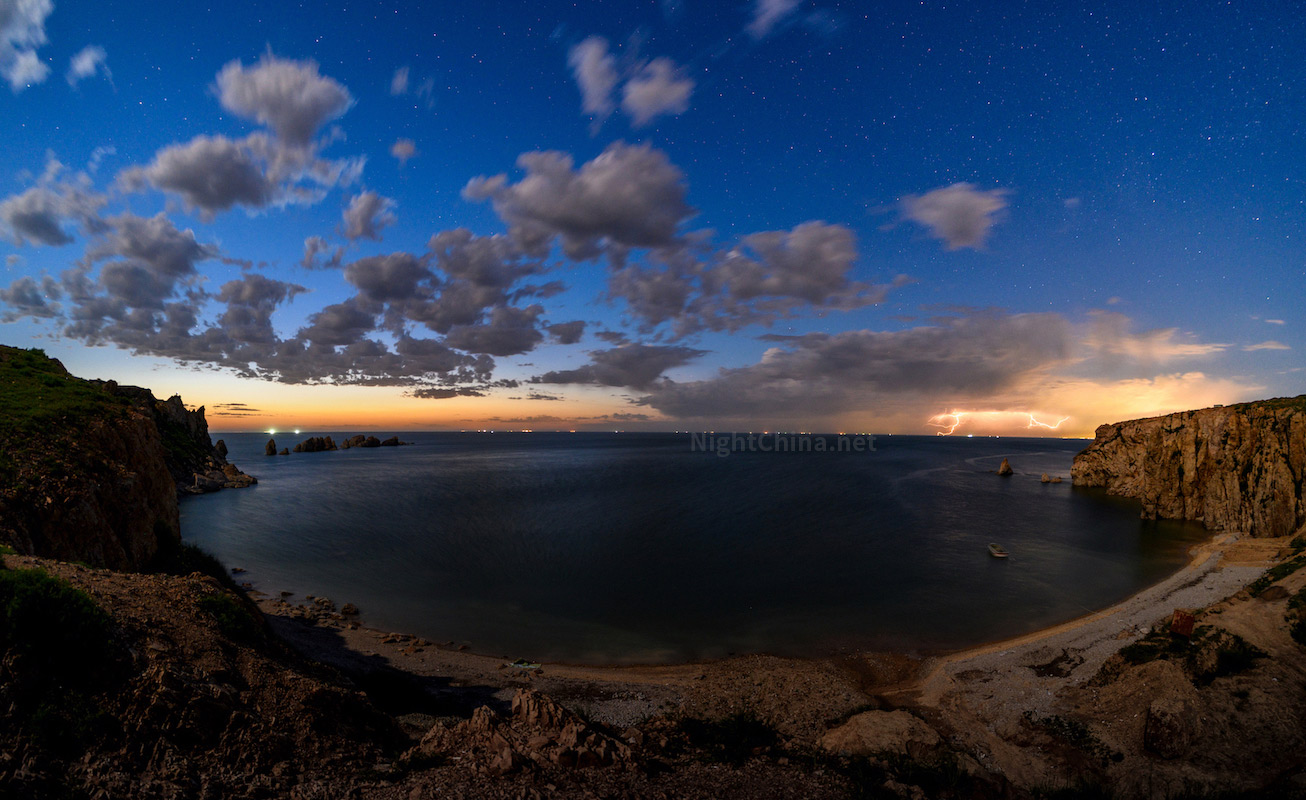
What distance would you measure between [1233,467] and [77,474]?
71.6m

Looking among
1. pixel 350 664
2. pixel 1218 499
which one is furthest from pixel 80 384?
pixel 1218 499

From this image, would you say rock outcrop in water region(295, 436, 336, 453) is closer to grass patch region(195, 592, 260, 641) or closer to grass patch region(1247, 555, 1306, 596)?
grass patch region(195, 592, 260, 641)

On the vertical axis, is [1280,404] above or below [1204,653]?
above

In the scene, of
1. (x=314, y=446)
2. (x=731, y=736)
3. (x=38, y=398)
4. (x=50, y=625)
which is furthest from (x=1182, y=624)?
(x=314, y=446)

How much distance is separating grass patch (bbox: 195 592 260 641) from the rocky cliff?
6.65 m

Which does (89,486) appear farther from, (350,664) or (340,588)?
(340,588)

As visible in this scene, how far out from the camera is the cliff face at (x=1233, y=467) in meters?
33.8

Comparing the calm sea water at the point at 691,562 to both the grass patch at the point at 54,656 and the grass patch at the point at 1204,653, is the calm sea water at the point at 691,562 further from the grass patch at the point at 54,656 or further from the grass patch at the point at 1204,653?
the grass patch at the point at 54,656

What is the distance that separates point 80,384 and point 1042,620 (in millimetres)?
49580

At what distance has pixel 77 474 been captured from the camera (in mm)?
→ 15938

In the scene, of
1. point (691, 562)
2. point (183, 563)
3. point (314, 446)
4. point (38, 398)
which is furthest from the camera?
point (314, 446)

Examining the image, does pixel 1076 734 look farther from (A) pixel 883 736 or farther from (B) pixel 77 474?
(B) pixel 77 474

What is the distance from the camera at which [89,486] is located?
15844mm

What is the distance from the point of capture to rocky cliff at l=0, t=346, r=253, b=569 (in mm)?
14242
